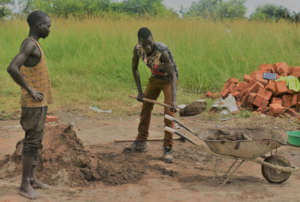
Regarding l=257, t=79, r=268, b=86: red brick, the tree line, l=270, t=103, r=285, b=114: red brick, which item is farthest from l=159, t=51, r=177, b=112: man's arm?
the tree line

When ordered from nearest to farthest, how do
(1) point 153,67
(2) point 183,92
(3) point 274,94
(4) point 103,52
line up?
(1) point 153,67 < (3) point 274,94 < (2) point 183,92 < (4) point 103,52

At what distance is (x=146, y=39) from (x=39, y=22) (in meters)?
1.50

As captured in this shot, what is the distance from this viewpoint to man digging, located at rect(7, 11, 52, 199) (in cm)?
336

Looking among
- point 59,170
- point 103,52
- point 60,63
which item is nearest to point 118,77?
point 103,52

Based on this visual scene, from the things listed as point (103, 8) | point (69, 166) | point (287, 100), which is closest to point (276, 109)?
point (287, 100)

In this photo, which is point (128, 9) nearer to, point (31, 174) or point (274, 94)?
point (274, 94)

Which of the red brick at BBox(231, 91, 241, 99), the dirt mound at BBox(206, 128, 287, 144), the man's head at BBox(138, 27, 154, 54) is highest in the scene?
the man's head at BBox(138, 27, 154, 54)

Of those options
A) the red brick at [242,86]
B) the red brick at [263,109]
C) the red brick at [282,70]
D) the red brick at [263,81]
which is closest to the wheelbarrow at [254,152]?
the red brick at [263,109]

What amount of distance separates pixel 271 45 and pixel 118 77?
177 inches

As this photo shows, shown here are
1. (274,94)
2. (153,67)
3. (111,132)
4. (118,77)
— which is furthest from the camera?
(118,77)

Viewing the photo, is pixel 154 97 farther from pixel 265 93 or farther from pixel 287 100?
pixel 287 100

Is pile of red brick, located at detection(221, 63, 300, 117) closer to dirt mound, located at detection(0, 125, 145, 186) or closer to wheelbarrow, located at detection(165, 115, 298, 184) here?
wheelbarrow, located at detection(165, 115, 298, 184)

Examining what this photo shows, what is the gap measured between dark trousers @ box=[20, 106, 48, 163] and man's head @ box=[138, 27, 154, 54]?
1574mm

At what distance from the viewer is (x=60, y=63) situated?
12859mm
